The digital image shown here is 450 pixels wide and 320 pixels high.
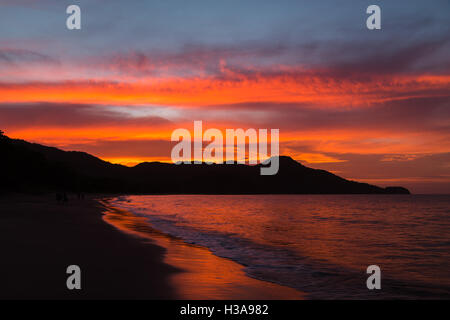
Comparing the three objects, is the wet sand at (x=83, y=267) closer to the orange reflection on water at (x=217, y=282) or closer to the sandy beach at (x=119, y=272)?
the sandy beach at (x=119, y=272)

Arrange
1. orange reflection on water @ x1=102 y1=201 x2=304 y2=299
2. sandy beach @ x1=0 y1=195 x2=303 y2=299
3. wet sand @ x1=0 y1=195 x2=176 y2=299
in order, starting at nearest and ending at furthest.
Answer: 1. wet sand @ x1=0 y1=195 x2=176 y2=299
2. sandy beach @ x1=0 y1=195 x2=303 y2=299
3. orange reflection on water @ x1=102 y1=201 x2=304 y2=299

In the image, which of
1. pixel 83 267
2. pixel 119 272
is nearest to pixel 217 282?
pixel 119 272

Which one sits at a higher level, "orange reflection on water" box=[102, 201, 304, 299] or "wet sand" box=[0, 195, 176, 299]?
→ "wet sand" box=[0, 195, 176, 299]

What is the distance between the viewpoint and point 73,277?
33.8ft

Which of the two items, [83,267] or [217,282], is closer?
[217,282]

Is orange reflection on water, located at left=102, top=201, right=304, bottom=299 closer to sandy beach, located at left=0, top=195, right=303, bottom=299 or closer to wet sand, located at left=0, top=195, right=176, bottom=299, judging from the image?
sandy beach, located at left=0, top=195, right=303, bottom=299

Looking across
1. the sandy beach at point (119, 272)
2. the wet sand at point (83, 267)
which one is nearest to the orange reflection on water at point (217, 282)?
the sandy beach at point (119, 272)

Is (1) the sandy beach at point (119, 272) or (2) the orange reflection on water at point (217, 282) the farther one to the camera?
(2) the orange reflection on water at point (217, 282)

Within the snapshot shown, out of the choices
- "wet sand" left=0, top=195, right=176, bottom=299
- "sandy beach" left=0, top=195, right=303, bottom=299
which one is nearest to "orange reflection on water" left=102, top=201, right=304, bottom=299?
"sandy beach" left=0, top=195, right=303, bottom=299

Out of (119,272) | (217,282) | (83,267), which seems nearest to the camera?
(217,282)

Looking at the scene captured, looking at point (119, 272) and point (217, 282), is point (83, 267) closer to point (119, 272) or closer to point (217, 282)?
point (119, 272)
